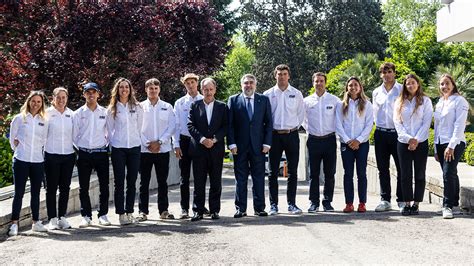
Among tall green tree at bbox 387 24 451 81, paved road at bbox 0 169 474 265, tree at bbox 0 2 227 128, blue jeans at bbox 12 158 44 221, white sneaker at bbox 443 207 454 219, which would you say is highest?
tall green tree at bbox 387 24 451 81

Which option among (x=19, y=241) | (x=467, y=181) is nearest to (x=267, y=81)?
(x=467, y=181)

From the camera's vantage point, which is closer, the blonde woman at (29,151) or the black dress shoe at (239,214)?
the blonde woman at (29,151)

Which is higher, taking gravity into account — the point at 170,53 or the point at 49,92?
the point at 170,53

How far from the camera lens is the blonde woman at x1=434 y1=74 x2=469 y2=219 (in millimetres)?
8695

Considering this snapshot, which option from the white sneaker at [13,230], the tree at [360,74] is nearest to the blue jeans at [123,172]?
the white sneaker at [13,230]

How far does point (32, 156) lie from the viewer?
336 inches

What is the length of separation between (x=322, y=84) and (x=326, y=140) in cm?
82

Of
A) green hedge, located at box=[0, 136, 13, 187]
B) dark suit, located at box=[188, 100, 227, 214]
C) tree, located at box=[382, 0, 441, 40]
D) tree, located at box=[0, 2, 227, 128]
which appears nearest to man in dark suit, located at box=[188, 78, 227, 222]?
dark suit, located at box=[188, 100, 227, 214]

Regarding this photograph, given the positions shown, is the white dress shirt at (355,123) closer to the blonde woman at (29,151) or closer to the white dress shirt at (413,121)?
the white dress shirt at (413,121)

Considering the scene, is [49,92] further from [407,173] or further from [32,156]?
[407,173]

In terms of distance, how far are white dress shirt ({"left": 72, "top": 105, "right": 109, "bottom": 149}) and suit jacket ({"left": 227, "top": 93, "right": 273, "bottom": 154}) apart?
1.74 m

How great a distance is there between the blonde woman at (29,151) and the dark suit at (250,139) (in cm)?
255

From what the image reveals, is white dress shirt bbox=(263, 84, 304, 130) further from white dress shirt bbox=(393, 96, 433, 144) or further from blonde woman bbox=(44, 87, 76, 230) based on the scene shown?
blonde woman bbox=(44, 87, 76, 230)

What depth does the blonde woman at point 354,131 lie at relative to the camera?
9.52m
